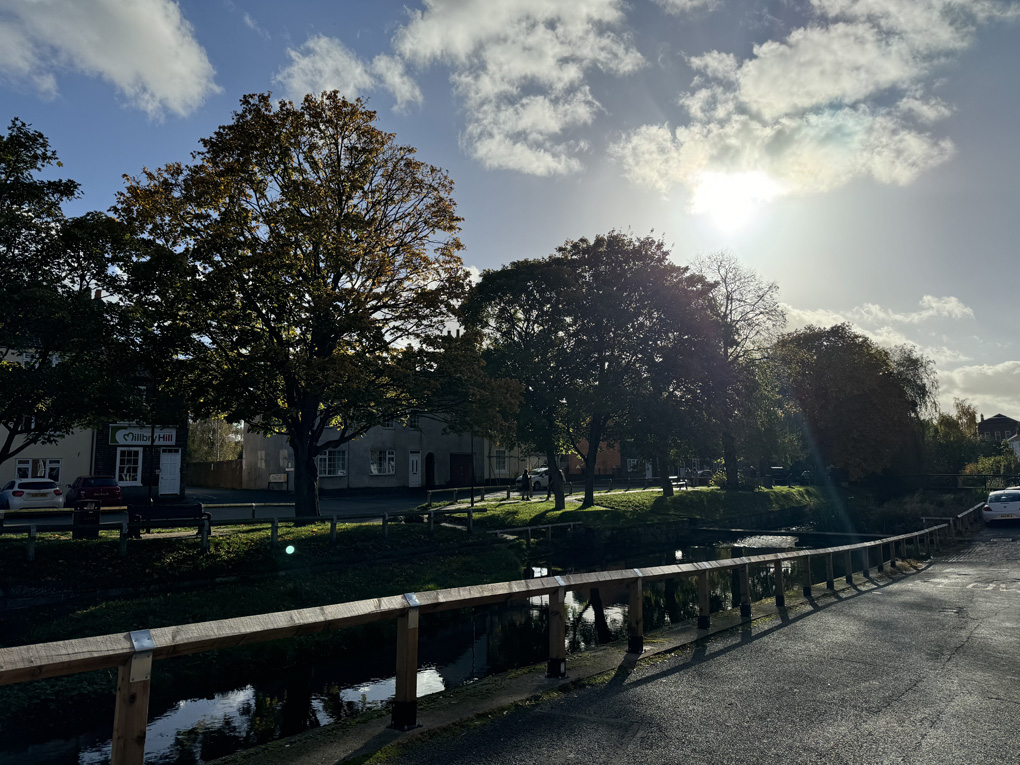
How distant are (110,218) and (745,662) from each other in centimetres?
1644

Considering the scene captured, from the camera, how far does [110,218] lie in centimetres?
1620

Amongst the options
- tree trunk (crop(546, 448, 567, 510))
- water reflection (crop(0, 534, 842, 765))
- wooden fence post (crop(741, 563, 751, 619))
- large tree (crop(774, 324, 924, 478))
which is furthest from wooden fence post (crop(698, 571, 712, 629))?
large tree (crop(774, 324, 924, 478))

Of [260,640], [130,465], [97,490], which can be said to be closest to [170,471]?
[130,465]

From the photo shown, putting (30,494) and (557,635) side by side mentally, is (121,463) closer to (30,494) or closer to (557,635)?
(30,494)

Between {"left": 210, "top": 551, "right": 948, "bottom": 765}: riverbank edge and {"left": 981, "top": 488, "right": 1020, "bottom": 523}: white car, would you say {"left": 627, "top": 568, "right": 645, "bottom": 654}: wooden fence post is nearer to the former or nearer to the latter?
{"left": 210, "top": 551, "right": 948, "bottom": 765}: riverbank edge

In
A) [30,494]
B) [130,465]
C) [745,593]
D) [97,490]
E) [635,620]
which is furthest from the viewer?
[130,465]

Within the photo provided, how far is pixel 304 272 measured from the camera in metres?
18.6

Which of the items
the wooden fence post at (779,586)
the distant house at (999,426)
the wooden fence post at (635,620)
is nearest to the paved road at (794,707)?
the wooden fence post at (635,620)

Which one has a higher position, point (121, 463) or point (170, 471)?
point (121, 463)

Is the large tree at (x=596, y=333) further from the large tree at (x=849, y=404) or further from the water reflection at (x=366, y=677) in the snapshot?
the large tree at (x=849, y=404)

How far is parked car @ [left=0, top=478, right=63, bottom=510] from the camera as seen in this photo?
27.2m

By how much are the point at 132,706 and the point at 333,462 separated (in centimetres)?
4016

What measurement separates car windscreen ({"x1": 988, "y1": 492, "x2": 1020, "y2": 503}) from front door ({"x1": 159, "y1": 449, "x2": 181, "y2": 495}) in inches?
1544

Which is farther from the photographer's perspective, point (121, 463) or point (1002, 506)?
point (121, 463)
